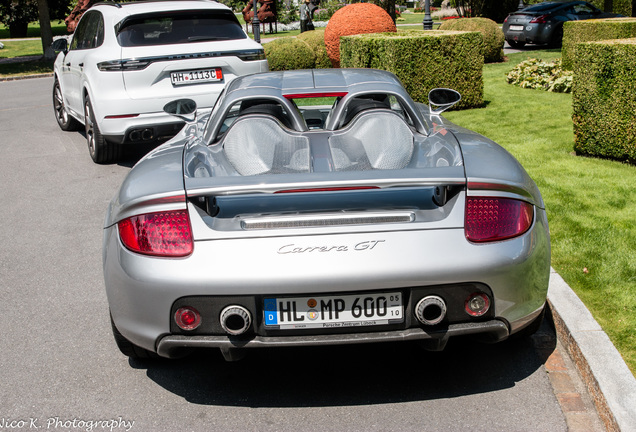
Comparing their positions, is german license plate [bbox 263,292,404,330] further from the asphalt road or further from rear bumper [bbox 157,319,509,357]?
the asphalt road

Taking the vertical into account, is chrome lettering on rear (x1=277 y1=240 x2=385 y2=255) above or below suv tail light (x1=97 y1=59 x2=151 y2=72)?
above

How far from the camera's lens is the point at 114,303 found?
3316 mm

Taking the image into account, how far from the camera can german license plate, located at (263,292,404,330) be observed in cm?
305

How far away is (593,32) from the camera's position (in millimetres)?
15086

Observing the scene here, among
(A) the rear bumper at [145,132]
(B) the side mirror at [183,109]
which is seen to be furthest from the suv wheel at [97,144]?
(B) the side mirror at [183,109]

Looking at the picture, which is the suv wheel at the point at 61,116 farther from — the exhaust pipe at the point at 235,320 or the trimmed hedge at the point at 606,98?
the exhaust pipe at the point at 235,320

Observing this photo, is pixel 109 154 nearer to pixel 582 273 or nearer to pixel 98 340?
pixel 98 340

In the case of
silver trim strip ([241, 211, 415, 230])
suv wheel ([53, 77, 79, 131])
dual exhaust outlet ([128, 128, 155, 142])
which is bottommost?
suv wheel ([53, 77, 79, 131])

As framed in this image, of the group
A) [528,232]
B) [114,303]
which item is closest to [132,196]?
[114,303]

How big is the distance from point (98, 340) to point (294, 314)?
62.9 inches

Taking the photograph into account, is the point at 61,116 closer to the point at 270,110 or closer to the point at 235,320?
the point at 270,110

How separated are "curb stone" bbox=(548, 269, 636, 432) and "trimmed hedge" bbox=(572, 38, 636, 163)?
349cm

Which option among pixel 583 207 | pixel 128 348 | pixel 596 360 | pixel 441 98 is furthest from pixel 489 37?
pixel 128 348

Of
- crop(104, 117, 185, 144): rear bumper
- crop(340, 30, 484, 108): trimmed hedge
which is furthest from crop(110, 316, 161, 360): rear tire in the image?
crop(340, 30, 484, 108): trimmed hedge
